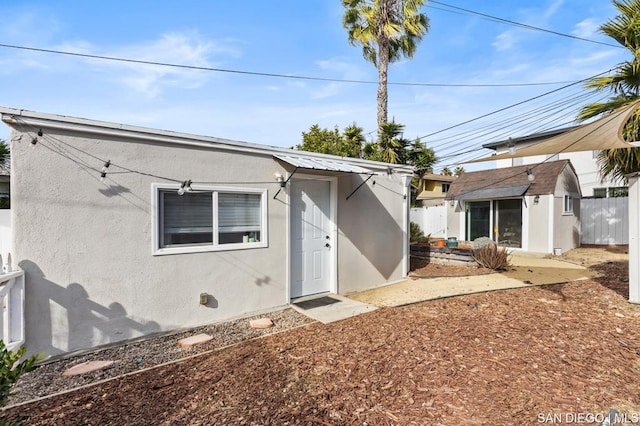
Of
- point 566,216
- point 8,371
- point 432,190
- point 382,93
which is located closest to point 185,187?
point 8,371

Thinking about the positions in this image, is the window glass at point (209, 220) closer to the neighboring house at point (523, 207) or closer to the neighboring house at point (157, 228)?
the neighboring house at point (157, 228)

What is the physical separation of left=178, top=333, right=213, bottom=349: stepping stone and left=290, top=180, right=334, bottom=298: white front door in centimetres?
221

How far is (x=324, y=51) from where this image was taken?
11.6 meters

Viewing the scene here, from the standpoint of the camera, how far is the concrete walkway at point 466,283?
267 inches

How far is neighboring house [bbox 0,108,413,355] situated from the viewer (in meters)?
4.13

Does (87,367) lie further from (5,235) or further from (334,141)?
(334,141)

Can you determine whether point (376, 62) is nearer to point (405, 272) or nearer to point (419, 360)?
point (405, 272)

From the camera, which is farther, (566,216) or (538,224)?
(566,216)

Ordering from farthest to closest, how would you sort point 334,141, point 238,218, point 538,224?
point 334,141, point 538,224, point 238,218

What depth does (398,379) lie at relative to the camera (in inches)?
135

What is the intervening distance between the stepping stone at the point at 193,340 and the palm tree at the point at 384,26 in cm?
1193

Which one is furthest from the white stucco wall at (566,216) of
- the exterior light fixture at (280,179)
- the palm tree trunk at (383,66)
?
the exterior light fixture at (280,179)

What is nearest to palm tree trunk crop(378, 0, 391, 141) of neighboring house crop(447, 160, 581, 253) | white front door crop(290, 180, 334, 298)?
neighboring house crop(447, 160, 581, 253)

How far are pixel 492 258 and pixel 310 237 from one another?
5.71m
